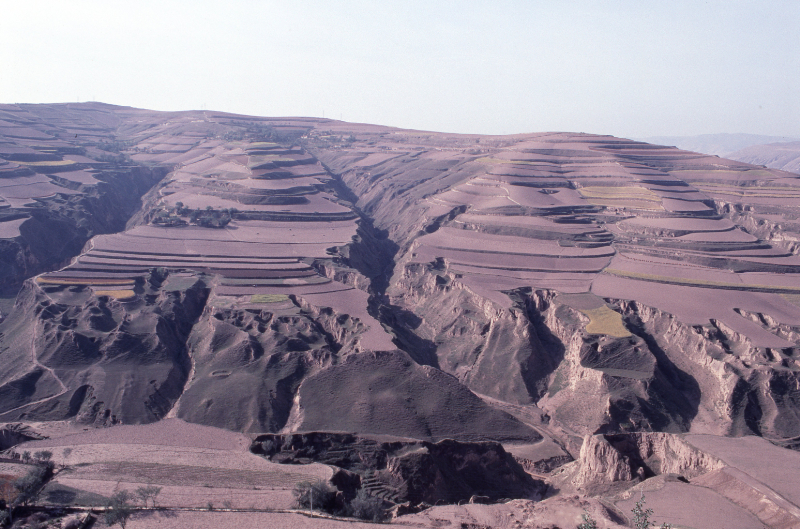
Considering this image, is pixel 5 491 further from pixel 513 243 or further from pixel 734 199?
pixel 734 199

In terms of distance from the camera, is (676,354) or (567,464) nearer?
(567,464)

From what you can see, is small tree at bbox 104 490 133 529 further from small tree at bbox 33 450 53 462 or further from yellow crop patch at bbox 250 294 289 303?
yellow crop patch at bbox 250 294 289 303

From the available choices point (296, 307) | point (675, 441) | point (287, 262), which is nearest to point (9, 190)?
point (287, 262)

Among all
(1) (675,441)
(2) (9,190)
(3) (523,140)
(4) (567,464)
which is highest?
(3) (523,140)

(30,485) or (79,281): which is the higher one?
(79,281)

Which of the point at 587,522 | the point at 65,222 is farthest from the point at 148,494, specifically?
the point at 65,222

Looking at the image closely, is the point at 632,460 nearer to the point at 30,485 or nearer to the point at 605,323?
the point at 605,323

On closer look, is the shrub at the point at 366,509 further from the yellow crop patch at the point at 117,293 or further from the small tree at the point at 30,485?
the yellow crop patch at the point at 117,293
